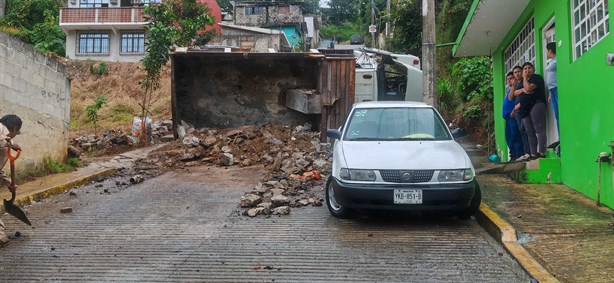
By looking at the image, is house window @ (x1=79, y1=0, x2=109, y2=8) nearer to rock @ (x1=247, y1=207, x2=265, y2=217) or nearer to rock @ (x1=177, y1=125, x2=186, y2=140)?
rock @ (x1=177, y1=125, x2=186, y2=140)

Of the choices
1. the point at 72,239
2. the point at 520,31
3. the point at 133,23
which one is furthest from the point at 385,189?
the point at 133,23

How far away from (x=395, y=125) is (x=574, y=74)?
2.55 metres

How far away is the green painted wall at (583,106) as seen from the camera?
5668 millimetres

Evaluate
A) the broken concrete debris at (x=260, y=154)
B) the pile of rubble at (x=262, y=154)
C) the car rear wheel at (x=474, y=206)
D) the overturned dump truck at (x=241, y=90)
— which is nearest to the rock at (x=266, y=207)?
the broken concrete debris at (x=260, y=154)

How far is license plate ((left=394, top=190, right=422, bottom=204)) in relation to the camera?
17.9 feet

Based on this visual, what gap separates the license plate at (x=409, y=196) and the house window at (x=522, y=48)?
509 centimetres

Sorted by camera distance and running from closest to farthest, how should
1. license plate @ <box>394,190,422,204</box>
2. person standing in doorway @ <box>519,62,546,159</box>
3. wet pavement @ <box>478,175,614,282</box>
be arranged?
1. wet pavement @ <box>478,175,614,282</box>
2. license plate @ <box>394,190,422,204</box>
3. person standing in doorway @ <box>519,62,546,159</box>

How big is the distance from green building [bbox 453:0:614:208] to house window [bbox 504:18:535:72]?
2 cm

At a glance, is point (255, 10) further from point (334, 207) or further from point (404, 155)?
point (404, 155)

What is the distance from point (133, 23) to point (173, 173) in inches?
970

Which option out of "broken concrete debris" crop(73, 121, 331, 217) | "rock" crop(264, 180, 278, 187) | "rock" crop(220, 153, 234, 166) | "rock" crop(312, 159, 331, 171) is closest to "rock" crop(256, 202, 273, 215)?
"broken concrete debris" crop(73, 121, 331, 217)

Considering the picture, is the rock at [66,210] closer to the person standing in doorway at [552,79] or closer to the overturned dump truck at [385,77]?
the person standing in doorway at [552,79]

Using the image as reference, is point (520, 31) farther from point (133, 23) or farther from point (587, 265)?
point (133, 23)

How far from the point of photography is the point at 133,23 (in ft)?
104
